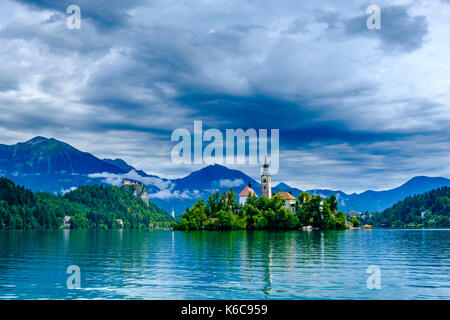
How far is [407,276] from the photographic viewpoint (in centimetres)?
3622

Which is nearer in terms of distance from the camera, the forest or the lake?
the lake

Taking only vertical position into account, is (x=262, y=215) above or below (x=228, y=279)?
below

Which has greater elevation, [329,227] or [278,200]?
[278,200]

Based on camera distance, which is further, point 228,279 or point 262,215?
point 262,215

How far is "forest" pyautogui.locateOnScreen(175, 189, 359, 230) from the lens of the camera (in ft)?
599

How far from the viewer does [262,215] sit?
185625 millimetres

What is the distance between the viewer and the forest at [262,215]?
599 ft

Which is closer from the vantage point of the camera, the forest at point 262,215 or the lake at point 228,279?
the lake at point 228,279

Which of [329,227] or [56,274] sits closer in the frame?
[56,274]
